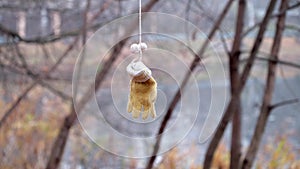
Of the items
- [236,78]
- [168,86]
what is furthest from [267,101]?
[168,86]

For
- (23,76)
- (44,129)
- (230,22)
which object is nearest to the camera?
(230,22)

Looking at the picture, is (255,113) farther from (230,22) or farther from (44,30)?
(44,30)

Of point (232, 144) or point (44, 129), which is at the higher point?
point (232, 144)

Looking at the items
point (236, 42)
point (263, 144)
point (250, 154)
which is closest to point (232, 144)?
point (250, 154)

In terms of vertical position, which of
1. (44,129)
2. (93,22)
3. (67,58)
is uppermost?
(93,22)

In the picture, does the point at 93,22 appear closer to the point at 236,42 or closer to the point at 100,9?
the point at 100,9

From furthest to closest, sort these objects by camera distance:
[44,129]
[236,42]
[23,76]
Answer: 1. [44,129]
2. [23,76]
3. [236,42]

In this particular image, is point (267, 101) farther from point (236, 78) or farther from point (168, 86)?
point (168, 86)

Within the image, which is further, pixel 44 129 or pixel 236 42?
pixel 44 129
